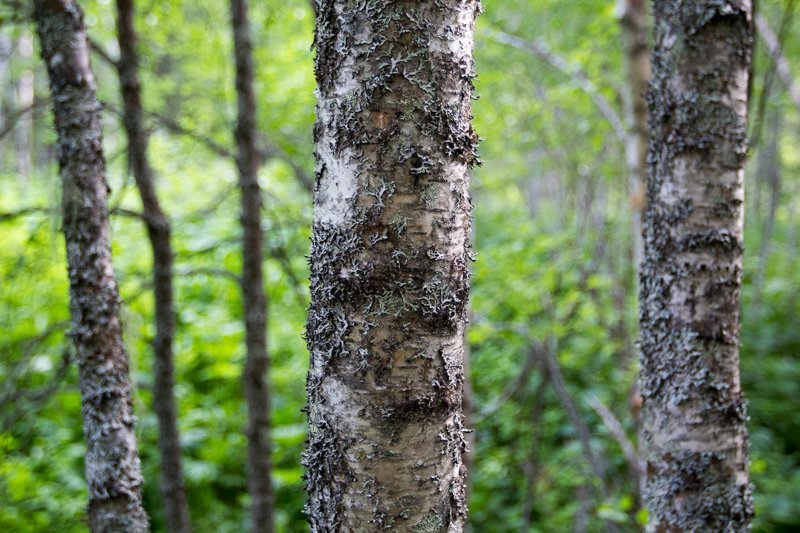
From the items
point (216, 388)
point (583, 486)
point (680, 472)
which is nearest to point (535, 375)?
point (583, 486)

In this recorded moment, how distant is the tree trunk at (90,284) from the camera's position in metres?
1.91

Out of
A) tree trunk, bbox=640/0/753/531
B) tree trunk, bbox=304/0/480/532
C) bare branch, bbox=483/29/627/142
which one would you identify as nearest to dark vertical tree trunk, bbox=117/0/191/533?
tree trunk, bbox=304/0/480/532

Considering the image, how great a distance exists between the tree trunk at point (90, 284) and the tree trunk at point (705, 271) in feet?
6.06

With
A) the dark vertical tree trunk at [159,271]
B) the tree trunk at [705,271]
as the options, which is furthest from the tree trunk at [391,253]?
the dark vertical tree trunk at [159,271]

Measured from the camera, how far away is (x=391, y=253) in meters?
1.09

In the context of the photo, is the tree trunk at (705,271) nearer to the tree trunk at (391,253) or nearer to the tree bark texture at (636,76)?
the tree trunk at (391,253)

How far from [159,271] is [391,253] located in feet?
7.79

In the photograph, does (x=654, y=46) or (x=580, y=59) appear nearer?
(x=654, y=46)

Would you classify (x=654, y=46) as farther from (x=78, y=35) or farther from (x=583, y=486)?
(x=583, y=486)

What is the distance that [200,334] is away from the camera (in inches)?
301

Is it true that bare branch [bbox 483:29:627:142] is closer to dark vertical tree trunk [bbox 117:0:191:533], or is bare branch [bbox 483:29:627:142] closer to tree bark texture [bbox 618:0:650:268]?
tree bark texture [bbox 618:0:650:268]

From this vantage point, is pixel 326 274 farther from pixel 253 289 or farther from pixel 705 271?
pixel 253 289

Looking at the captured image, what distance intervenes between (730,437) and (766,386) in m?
7.41

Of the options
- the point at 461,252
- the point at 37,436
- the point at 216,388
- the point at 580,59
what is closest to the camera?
the point at 461,252
